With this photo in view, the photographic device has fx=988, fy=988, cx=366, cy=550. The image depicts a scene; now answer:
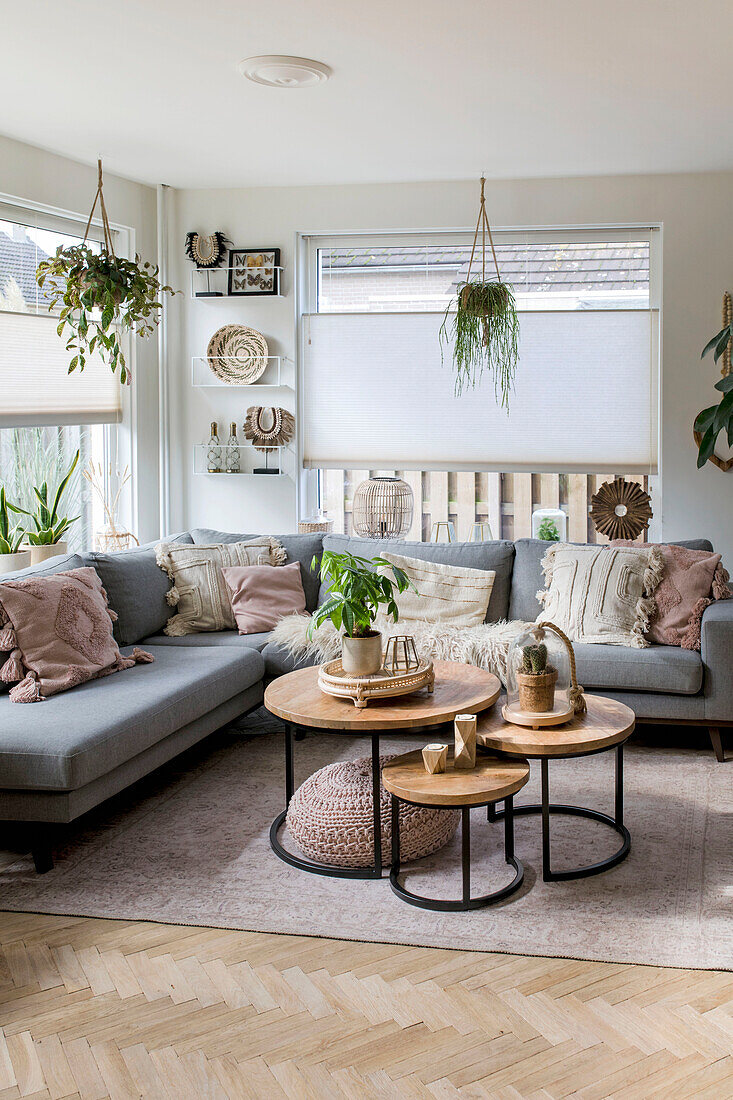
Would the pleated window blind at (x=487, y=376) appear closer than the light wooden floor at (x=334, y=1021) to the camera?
No

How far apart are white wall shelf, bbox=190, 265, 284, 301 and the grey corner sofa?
1497mm

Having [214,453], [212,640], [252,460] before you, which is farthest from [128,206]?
[212,640]

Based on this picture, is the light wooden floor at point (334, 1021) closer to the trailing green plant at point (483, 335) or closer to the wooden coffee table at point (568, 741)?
the wooden coffee table at point (568, 741)

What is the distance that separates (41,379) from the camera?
4.81 meters

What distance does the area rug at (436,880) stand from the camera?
8.21ft

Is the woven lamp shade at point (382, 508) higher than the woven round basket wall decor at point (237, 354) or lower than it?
lower

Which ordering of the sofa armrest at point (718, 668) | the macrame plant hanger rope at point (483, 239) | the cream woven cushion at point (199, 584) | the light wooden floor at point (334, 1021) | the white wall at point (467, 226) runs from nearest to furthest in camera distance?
the light wooden floor at point (334, 1021) → the sofa armrest at point (718, 668) → the cream woven cushion at point (199, 584) → the white wall at point (467, 226) → the macrame plant hanger rope at point (483, 239)

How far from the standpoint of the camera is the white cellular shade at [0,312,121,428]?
4605 millimetres

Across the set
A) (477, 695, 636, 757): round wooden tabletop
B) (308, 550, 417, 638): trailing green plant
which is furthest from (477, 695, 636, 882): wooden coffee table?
(308, 550, 417, 638): trailing green plant

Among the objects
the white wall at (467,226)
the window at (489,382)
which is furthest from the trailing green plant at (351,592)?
the white wall at (467,226)

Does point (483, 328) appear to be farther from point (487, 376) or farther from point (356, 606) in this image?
point (356, 606)

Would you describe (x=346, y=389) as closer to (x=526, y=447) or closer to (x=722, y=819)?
(x=526, y=447)

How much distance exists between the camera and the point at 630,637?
4.05m

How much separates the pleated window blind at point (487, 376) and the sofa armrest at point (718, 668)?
5.44 feet
